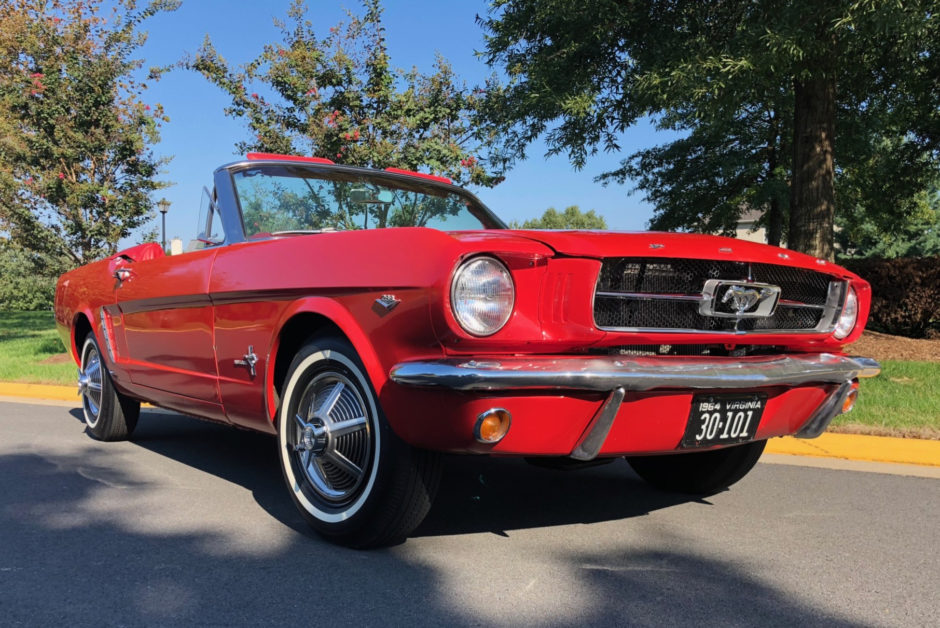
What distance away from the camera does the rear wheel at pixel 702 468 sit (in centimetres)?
380

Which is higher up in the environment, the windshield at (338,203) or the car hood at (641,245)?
the windshield at (338,203)

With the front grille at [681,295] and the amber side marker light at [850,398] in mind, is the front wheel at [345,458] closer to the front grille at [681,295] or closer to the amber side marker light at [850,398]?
the front grille at [681,295]

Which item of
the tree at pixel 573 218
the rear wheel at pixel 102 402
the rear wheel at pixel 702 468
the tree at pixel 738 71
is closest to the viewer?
the rear wheel at pixel 702 468

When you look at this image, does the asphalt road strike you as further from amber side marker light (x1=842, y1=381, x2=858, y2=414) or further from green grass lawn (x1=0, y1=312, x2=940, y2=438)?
green grass lawn (x1=0, y1=312, x2=940, y2=438)

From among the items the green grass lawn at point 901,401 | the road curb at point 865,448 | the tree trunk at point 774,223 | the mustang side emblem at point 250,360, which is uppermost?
the tree trunk at point 774,223

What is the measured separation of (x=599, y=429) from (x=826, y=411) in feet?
4.05

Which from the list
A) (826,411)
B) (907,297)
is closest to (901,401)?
(826,411)

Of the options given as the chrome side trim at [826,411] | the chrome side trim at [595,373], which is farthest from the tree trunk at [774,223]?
the chrome side trim at [595,373]

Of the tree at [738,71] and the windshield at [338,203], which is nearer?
the windshield at [338,203]

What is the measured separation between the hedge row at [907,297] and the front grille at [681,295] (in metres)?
10.2

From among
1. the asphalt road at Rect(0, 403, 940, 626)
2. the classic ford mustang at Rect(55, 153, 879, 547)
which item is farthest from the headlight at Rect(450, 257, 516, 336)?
the asphalt road at Rect(0, 403, 940, 626)

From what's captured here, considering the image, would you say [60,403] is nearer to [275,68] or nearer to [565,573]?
[275,68]

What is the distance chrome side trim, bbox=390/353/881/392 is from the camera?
245cm

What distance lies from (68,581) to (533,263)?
198 centimetres
